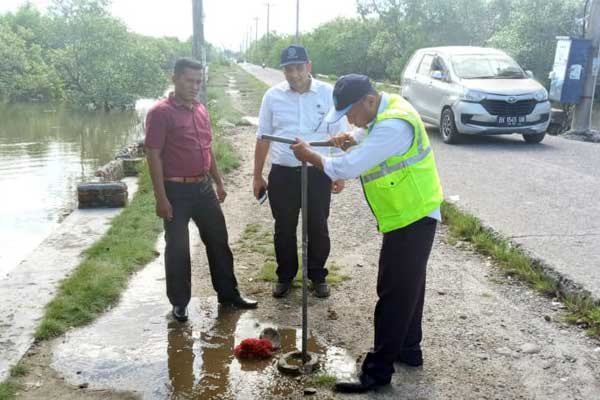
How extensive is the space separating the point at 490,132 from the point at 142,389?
9.05 metres

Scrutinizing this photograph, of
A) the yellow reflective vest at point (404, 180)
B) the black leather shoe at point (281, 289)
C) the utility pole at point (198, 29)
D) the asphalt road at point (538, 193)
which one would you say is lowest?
the black leather shoe at point (281, 289)

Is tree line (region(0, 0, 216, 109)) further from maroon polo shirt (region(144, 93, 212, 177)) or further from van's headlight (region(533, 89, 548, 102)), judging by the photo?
maroon polo shirt (region(144, 93, 212, 177))

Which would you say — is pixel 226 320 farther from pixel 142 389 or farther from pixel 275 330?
pixel 142 389

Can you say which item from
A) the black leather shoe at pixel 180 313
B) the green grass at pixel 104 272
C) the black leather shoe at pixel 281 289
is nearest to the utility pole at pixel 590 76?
the green grass at pixel 104 272

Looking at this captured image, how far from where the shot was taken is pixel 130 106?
102 ft

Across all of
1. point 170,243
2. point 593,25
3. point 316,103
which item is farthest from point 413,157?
point 593,25

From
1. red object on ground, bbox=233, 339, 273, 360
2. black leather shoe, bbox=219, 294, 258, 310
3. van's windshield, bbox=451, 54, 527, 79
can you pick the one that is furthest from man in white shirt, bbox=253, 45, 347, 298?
van's windshield, bbox=451, 54, 527, 79

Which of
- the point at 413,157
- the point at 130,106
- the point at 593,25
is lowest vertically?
the point at 130,106

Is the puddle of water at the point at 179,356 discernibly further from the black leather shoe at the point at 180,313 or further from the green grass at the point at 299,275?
the green grass at the point at 299,275

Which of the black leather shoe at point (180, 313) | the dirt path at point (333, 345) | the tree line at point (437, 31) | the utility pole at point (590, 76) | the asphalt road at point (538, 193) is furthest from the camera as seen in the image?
the tree line at point (437, 31)

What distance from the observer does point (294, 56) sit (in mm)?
4348

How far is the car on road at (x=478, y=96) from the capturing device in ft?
35.9

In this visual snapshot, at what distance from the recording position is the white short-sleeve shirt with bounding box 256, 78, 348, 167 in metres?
4.53

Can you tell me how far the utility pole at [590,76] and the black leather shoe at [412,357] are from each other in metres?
10.3
